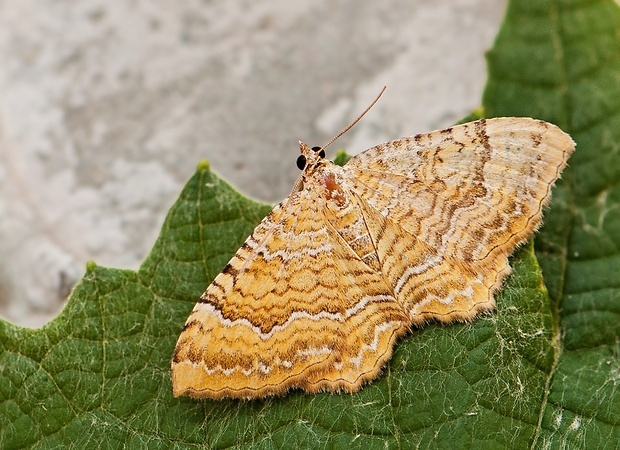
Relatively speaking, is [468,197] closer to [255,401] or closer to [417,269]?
[417,269]

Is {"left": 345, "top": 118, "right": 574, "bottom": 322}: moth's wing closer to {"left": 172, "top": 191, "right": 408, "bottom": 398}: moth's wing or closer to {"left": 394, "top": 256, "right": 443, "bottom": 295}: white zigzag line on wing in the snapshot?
{"left": 394, "top": 256, "right": 443, "bottom": 295}: white zigzag line on wing

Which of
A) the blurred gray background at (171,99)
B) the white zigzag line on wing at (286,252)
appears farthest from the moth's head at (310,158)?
the blurred gray background at (171,99)

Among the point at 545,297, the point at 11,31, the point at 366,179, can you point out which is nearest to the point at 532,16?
the point at 366,179

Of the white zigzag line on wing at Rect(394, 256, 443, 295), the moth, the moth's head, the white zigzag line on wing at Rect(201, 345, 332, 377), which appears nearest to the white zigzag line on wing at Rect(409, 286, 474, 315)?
the moth

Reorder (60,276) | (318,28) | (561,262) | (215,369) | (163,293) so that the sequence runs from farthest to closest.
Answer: (318,28), (60,276), (561,262), (163,293), (215,369)

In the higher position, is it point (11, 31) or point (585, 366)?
point (11, 31)

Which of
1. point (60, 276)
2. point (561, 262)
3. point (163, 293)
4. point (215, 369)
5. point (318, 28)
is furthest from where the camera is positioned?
point (318, 28)

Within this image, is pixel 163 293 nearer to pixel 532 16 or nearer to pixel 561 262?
pixel 561 262
